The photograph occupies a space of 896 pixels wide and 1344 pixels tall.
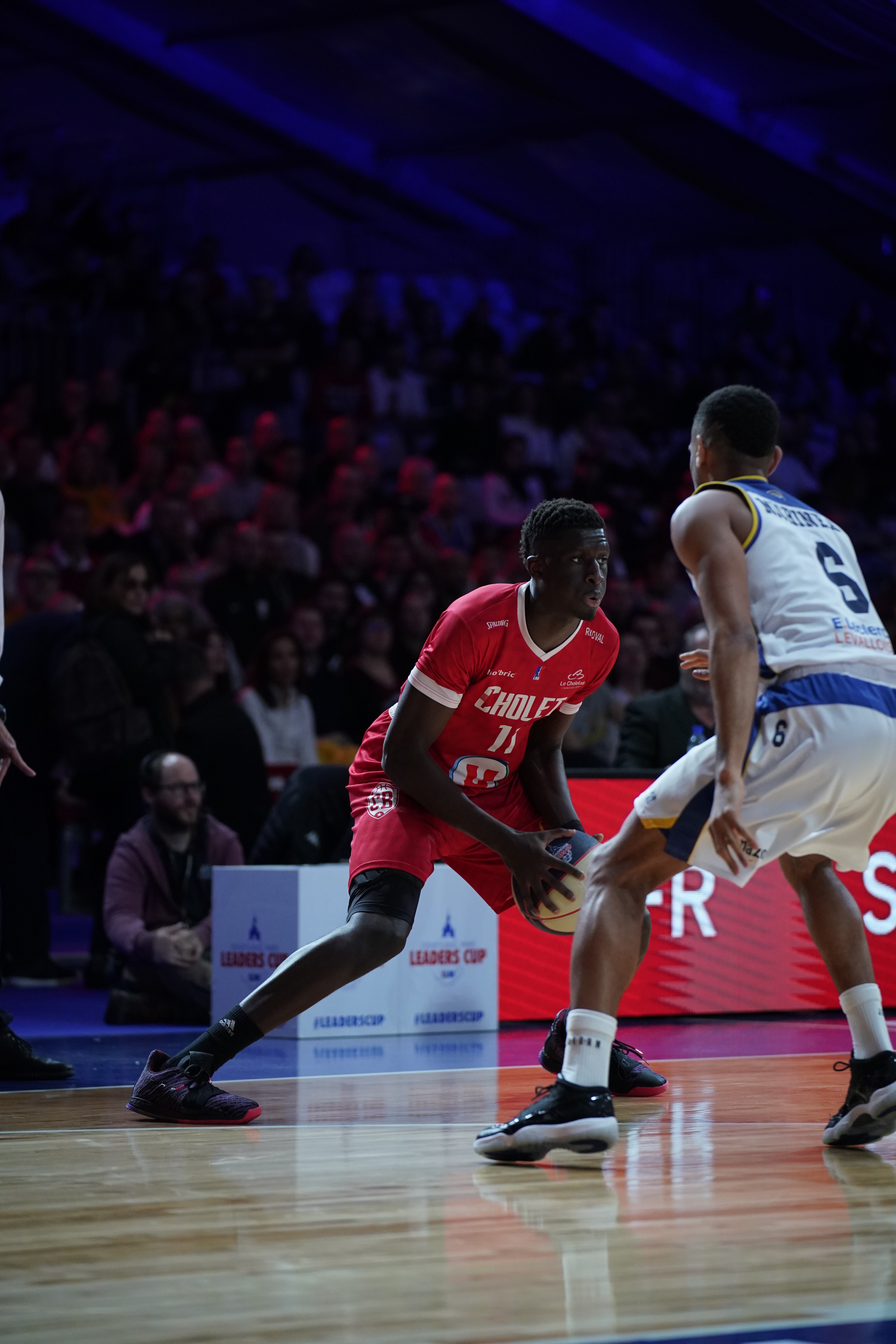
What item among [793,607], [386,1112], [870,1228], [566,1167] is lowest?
[386,1112]

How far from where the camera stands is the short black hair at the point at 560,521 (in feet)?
14.9

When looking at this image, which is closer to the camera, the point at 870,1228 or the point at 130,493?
the point at 870,1228

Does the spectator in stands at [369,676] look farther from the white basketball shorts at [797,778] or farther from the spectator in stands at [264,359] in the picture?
the white basketball shorts at [797,778]

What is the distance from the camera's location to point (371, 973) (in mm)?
6609

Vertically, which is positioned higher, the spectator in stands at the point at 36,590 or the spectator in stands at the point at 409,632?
the spectator in stands at the point at 36,590

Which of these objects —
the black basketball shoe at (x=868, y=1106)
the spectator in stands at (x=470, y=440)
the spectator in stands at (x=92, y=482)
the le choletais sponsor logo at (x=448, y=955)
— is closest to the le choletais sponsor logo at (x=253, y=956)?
the le choletais sponsor logo at (x=448, y=955)

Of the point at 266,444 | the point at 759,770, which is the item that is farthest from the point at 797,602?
the point at 266,444

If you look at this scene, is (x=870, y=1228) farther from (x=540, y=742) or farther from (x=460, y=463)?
(x=460, y=463)

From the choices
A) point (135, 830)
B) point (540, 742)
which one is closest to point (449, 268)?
point (135, 830)

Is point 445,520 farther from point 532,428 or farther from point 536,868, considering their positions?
point 536,868

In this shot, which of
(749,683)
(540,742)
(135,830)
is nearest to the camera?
(749,683)

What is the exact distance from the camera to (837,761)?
3.80m

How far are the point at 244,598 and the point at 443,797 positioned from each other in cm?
623

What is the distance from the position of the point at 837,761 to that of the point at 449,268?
1327cm
